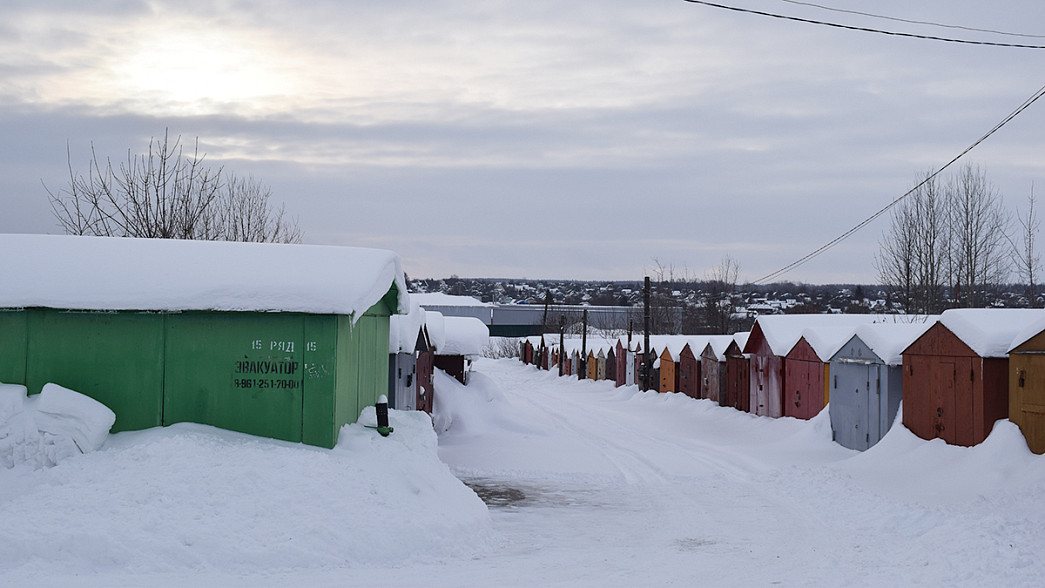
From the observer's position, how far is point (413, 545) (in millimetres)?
9414

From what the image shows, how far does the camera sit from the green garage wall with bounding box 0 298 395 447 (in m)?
11.1

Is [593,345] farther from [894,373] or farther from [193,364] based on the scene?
[193,364]

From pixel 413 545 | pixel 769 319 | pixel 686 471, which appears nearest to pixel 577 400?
pixel 769 319

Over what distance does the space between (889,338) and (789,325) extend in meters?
7.27

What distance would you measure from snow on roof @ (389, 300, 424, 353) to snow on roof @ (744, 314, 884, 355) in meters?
10.5

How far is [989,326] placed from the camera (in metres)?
15.7

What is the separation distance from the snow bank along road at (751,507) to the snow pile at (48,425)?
4654 mm

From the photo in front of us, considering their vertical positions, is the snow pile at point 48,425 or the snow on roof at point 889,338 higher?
the snow on roof at point 889,338

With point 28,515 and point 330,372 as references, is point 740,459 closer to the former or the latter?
point 330,372

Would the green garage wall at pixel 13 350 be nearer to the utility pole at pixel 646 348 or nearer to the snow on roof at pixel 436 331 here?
the snow on roof at pixel 436 331

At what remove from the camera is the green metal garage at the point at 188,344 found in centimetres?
1107

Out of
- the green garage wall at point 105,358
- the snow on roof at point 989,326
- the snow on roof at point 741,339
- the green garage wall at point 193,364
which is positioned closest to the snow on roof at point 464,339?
the snow on roof at point 741,339

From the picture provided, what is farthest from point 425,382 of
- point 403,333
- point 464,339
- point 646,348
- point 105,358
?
point 646,348

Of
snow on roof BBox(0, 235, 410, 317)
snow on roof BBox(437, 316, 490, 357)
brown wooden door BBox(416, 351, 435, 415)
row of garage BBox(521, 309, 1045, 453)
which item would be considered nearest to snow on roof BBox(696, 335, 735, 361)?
row of garage BBox(521, 309, 1045, 453)
